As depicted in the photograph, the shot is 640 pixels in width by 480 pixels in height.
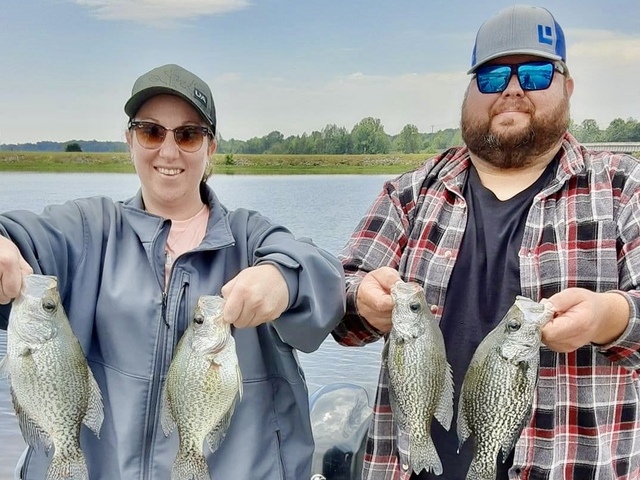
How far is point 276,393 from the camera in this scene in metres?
2.66

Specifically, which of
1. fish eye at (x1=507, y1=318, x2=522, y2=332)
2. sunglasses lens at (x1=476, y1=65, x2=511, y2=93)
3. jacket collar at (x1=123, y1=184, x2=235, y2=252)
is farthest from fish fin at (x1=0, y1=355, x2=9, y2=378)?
sunglasses lens at (x1=476, y1=65, x2=511, y2=93)

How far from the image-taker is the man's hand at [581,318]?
87.7 inches

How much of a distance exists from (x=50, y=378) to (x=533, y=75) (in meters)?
2.22

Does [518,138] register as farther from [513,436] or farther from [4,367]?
[4,367]

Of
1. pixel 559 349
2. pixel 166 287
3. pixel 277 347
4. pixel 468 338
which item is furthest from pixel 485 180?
pixel 166 287

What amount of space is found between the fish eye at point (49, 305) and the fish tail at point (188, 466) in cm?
66

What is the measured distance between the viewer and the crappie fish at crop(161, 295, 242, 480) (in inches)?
91.4

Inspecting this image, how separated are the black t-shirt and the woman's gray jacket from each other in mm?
544

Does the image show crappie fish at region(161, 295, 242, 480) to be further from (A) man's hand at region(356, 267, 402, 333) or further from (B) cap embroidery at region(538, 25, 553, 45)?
(B) cap embroidery at region(538, 25, 553, 45)

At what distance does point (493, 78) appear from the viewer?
2.88m

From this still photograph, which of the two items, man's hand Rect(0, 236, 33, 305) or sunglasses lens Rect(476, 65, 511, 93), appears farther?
sunglasses lens Rect(476, 65, 511, 93)

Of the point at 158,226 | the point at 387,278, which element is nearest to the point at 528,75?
the point at 387,278

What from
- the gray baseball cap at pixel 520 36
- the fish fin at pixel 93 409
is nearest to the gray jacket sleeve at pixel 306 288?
the fish fin at pixel 93 409

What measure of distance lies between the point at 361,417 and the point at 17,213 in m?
2.32
